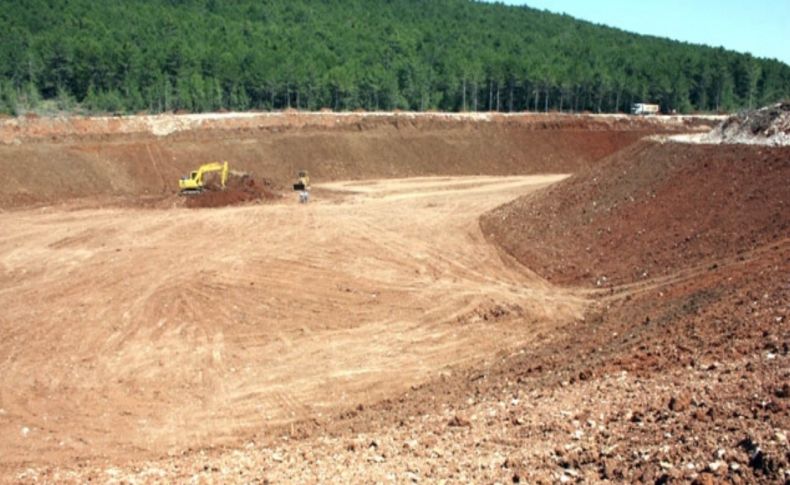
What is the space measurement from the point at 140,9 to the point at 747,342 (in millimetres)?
96950

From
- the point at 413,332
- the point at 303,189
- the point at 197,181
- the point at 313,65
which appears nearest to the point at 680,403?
the point at 413,332

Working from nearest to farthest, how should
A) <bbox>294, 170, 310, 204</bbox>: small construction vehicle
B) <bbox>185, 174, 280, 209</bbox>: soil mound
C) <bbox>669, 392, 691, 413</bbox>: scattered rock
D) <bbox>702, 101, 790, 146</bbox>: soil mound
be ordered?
<bbox>669, 392, 691, 413</bbox>: scattered rock
<bbox>702, 101, 790, 146</bbox>: soil mound
<bbox>185, 174, 280, 209</bbox>: soil mound
<bbox>294, 170, 310, 204</bbox>: small construction vehicle

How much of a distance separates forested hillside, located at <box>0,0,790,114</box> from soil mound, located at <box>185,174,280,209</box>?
84.7 ft

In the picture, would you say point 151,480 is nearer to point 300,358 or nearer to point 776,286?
point 300,358

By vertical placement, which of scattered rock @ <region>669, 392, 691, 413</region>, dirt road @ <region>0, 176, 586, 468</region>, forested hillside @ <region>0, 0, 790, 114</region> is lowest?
dirt road @ <region>0, 176, 586, 468</region>

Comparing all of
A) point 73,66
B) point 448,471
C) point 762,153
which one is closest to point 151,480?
point 448,471

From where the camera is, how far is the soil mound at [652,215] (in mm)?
20938

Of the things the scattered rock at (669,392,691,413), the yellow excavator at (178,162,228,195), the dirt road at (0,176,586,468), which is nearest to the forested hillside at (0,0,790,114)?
the yellow excavator at (178,162,228,195)

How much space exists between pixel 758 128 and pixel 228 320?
19.2 m

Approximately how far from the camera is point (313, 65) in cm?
7269

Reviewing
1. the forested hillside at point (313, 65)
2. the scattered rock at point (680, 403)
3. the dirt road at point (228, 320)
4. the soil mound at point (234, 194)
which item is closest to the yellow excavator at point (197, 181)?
the soil mound at point (234, 194)

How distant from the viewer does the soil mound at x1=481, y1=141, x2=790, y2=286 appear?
20.9m

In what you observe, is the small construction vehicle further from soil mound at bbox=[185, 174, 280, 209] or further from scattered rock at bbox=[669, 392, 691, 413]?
scattered rock at bbox=[669, 392, 691, 413]

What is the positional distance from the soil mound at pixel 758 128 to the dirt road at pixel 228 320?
9447 millimetres
